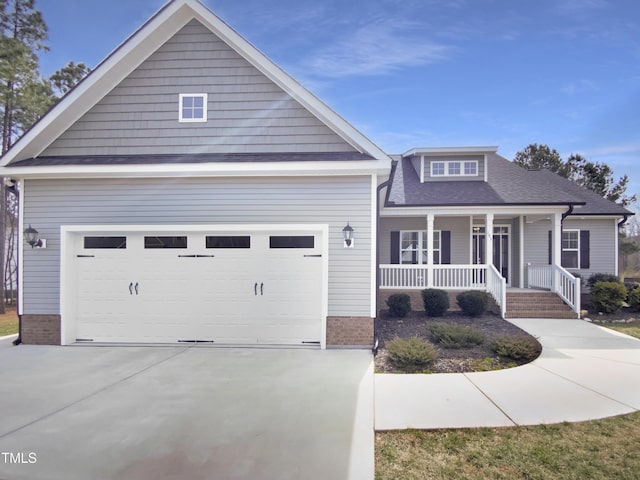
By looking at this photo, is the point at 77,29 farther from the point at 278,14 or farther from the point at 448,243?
the point at 448,243

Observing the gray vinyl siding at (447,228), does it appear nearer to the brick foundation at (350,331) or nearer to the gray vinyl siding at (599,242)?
the gray vinyl siding at (599,242)

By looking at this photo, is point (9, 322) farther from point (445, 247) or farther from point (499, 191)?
point (499, 191)

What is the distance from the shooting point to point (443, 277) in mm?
12195

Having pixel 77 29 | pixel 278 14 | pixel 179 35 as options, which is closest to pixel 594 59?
pixel 278 14

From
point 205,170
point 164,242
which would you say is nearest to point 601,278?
point 205,170

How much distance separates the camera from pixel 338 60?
11633 millimetres

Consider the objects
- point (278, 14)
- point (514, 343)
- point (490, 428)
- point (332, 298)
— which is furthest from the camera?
point (278, 14)

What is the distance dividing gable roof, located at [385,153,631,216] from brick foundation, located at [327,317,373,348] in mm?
5122

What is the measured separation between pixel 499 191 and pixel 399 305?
20.1 feet

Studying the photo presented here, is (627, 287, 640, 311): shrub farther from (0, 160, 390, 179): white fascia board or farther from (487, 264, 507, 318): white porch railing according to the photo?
(0, 160, 390, 179): white fascia board

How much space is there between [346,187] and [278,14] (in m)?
5.92

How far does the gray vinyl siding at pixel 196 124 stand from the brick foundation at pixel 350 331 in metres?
3.59

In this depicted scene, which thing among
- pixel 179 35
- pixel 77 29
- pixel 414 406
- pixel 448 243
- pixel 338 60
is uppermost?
pixel 77 29

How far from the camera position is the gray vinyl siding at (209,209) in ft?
25.2
